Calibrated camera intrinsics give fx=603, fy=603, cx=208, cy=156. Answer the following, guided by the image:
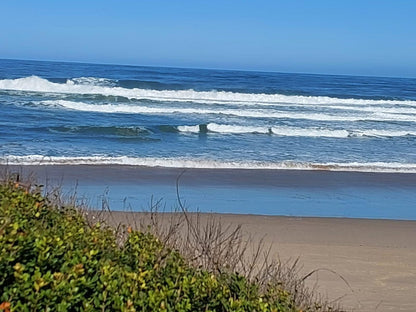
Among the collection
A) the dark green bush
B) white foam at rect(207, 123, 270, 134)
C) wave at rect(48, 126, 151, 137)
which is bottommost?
wave at rect(48, 126, 151, 137)

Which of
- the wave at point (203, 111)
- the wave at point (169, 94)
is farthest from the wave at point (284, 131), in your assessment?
the wave at point (169, 94)

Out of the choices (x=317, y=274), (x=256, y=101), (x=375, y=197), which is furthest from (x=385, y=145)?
(x=256, y=101)

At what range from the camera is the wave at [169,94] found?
34.7 m

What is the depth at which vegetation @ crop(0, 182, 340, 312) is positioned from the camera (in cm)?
212

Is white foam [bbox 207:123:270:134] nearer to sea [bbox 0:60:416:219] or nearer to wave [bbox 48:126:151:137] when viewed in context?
sea [bbox 0:60:416:219]

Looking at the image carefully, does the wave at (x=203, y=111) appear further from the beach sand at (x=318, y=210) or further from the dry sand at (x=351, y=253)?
the dry sand at (x=351, y=253)

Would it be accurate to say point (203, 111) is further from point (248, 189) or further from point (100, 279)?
point (100, 279)

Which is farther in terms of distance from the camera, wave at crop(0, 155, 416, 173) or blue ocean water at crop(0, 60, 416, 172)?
blue ocean water at crop(0, 60, 416, 172)

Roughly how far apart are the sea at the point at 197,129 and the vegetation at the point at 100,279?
125 inches

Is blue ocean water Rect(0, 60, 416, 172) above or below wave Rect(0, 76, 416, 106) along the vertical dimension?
below

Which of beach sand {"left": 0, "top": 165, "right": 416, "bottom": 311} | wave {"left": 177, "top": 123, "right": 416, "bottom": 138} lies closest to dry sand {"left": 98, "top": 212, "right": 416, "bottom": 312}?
beach sand {"left": 0, "top": 165, "right": 416, "bottom": 311}

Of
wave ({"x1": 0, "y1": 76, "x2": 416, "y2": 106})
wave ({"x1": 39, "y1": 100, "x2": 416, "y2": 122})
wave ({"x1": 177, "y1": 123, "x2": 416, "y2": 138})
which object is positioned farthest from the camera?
wave ({"x1": 0, "y1": 76, "x2": 416, "y2": 106})

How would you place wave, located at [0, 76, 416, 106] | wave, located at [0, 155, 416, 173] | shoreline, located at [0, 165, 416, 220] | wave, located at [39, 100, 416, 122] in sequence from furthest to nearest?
1. wave, located at [0, 76, 416, 106]
2. wave, located at [39, 100, 416, 122]
3. wave, located at [0, 155, 416, 173]
4. shoreline, located at [0, 165, 416, 220]

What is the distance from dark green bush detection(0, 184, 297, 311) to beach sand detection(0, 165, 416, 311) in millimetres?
2141
